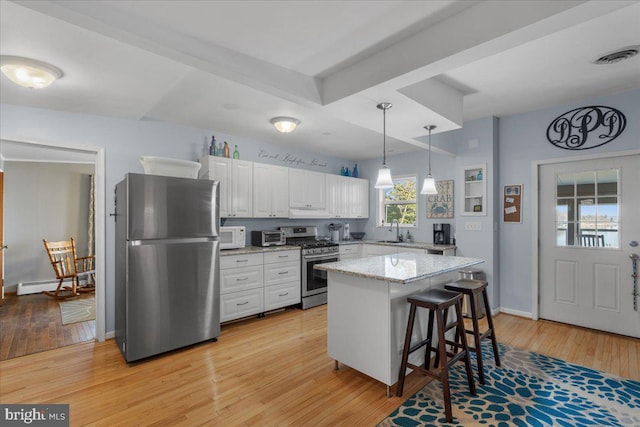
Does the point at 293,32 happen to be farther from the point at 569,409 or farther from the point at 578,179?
the point at 578,179

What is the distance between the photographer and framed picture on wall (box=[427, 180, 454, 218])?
4.96 meters

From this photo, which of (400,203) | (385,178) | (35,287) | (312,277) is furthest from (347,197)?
(35,287)

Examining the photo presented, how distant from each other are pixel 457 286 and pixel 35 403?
3379 millimetres

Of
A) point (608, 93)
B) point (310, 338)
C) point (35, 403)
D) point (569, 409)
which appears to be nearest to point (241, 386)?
point (310, 338)

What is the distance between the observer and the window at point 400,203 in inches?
218

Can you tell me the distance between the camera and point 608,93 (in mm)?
3326

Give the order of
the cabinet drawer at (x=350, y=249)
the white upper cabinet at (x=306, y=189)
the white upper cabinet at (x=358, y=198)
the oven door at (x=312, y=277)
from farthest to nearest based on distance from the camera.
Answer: the white upper cabinet at (x=358, y=198)
the cabinet drawer at (x=350, y=249)
the white upper cabinet at (x=306, y=189)
the oven door at (x=312, y=277)

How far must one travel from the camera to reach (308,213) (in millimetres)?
5172

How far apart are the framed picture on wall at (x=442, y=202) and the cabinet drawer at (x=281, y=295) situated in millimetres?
2499

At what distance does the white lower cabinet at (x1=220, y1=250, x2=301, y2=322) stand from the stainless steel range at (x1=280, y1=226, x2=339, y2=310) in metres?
0.12

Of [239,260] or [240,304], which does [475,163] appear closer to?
[239,260]

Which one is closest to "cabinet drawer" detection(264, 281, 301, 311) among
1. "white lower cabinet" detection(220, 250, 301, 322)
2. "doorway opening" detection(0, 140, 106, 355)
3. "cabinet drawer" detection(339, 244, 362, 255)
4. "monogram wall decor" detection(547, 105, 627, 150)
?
"white lower cabinet" detection(220, 250, 301, 322)

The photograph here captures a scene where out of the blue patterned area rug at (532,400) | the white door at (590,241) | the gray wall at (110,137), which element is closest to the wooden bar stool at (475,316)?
the blue patterned area rug at (532,400)

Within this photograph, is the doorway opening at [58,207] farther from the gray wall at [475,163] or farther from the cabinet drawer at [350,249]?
the gray wall at [475,163]
